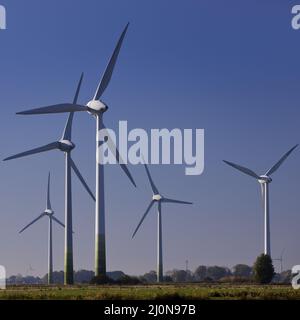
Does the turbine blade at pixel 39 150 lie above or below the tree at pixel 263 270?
above

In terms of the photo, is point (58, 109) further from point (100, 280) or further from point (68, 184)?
point (100, 280)

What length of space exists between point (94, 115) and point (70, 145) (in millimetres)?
14880

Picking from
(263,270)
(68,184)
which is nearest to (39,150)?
(68,184)

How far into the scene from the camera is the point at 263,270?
147500mm

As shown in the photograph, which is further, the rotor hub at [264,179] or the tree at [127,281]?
the rotor hub at [264,179]

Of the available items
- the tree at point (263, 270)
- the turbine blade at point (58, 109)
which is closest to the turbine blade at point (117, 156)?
the turbine blade at point (58, 109)

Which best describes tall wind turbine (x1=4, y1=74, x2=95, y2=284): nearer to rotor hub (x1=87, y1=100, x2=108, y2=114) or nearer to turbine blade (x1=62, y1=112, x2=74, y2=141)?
turbine blade (x1=62, y1=112, x2=74, y2=141)

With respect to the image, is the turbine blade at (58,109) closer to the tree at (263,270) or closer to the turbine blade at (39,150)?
the turbine blade at (39,150)

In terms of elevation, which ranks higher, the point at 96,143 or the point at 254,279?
the point at 96,143

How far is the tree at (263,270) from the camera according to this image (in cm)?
14712

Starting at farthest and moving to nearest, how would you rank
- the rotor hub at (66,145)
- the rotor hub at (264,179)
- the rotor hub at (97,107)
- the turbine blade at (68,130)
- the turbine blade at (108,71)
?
the rotor hub at (264,179) → the turbine blade at (68,130) → the rotor hub at (66,145) → the rotor hub at (97,107) → the turbine blade at (108,71)
